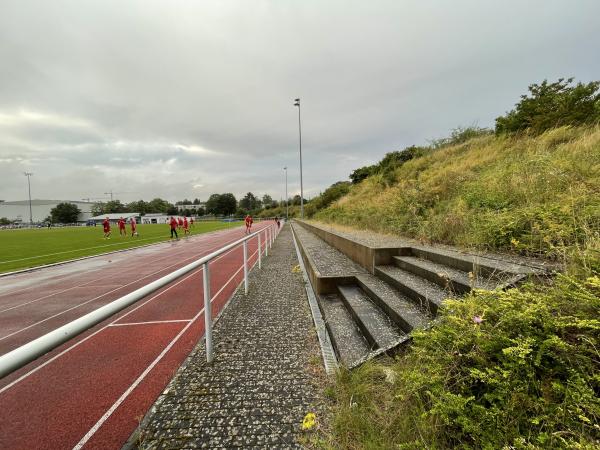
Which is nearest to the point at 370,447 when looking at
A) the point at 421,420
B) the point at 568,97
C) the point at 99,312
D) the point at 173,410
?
the point at 421,420

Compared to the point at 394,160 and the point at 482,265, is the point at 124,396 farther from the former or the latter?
the point at 394,160

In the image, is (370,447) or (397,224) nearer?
(370,447)

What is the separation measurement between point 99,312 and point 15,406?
7.70ft

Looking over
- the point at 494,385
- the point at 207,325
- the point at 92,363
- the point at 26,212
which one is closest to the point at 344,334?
the point at 207,325

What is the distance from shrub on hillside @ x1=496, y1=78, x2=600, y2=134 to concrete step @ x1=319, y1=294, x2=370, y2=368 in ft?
31.7

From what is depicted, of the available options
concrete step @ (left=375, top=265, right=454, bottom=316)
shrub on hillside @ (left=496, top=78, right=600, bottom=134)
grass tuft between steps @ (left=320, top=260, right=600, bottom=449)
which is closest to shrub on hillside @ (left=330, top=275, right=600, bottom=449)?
grass tuft between steps @ (left=320, top=260, right=600, bottom=449)

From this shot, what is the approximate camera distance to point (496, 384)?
4.52ft

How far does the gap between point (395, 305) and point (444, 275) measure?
0.64 metres

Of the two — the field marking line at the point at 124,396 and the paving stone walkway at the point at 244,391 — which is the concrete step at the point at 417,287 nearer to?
the paving stone walkway at the point at 244,391

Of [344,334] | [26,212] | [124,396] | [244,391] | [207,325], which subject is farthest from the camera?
[26,212]

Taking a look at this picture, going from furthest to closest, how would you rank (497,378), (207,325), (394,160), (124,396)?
(394,160), (207,325), (124,396), (497,378)

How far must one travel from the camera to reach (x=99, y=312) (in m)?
1.37

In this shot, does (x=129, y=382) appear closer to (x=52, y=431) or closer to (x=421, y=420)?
(x=52, y=431)

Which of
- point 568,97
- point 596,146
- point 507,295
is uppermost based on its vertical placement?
point 568,97
